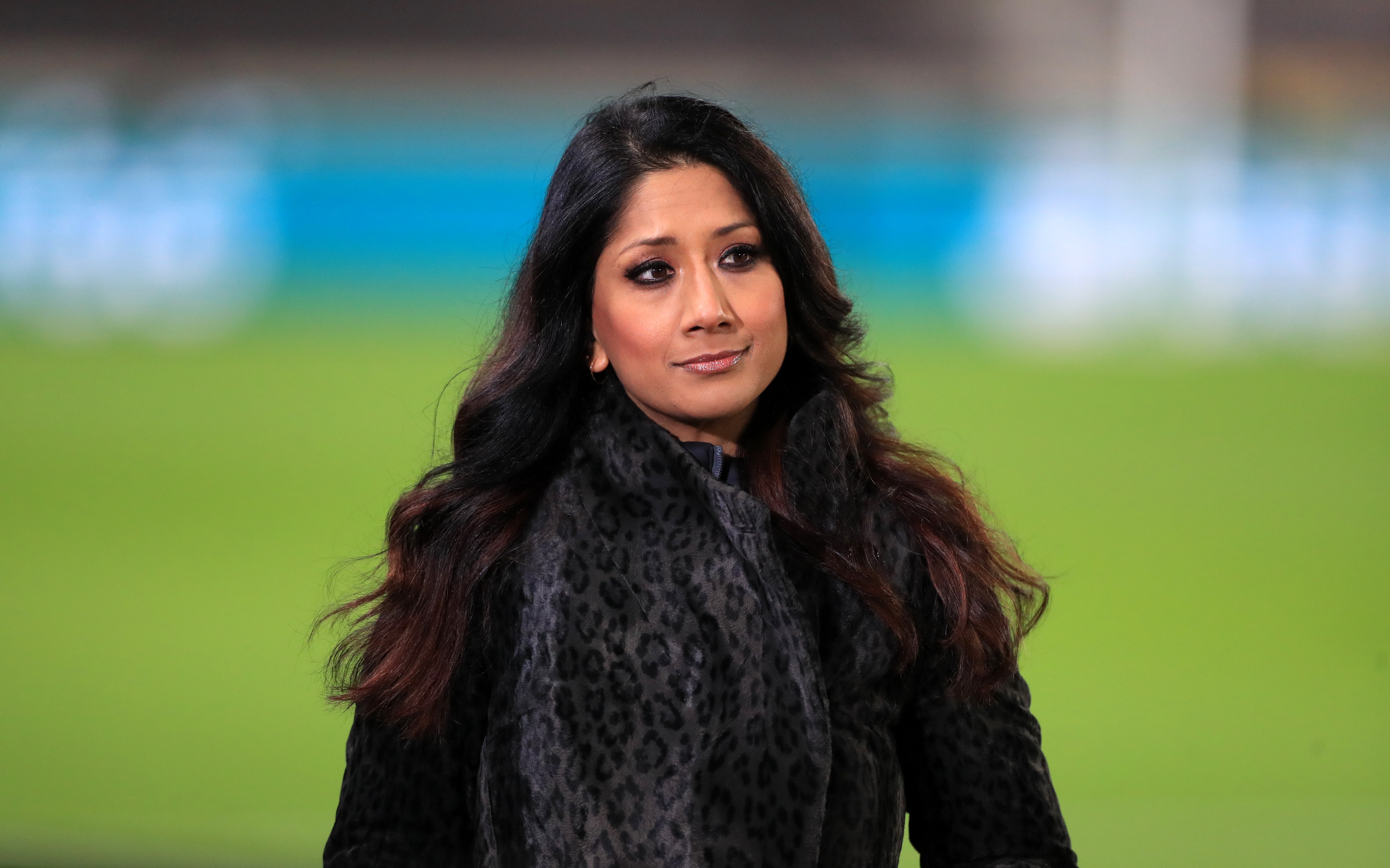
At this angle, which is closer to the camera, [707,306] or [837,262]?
[707,306]

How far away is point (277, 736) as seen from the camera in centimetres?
337

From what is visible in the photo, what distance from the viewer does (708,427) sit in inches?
52.1

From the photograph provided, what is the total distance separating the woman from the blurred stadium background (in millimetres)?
2494

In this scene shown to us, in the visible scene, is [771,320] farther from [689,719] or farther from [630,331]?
[689,719]

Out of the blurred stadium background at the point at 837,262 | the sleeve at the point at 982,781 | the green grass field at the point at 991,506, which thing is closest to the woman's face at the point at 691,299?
the sleeve at the point at 982,781

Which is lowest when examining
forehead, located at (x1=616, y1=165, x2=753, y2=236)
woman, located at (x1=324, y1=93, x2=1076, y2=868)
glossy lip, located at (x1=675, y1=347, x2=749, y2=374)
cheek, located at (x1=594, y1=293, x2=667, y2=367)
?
woman, located at (x1=324, y1=93, x2=1076, y2=868)

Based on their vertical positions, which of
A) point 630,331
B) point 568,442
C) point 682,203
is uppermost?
point 682,203

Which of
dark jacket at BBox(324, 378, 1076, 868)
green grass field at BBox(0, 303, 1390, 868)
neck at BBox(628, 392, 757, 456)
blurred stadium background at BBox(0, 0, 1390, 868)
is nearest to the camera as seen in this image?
dark jacket at BBox(324, 378, 1076, 868)

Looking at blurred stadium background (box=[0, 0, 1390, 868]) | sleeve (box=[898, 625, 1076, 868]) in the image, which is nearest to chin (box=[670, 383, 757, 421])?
sleeve (box=[898, 625, 1076, 868])

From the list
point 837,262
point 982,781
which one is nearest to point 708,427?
point 982,781

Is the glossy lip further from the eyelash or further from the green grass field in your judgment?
the green grass field

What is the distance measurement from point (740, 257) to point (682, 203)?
0.07 metres

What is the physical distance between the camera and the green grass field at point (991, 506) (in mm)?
3170

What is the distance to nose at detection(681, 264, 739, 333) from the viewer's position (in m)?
1.23
